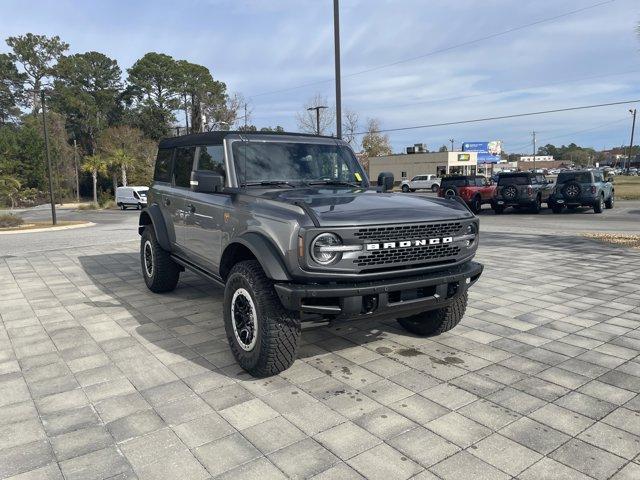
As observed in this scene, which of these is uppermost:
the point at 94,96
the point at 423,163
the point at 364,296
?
the point at 94,96

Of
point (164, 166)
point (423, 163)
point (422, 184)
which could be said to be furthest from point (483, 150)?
point (164, 166)

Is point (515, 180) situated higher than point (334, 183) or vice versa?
point (515, 180)

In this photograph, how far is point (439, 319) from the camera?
452 cm

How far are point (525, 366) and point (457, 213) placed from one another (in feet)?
4.66

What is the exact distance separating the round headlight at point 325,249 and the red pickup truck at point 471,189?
1950 cm

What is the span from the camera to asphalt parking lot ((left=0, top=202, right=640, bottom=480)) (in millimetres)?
2688

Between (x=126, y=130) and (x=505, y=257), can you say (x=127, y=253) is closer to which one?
(x=505, y=257)

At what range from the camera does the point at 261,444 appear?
2863mm

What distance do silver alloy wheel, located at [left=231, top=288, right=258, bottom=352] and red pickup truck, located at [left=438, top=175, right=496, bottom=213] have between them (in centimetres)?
1926

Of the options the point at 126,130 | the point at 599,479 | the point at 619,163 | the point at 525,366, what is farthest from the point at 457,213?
the point at 619,163

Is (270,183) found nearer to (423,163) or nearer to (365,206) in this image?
(365,206)

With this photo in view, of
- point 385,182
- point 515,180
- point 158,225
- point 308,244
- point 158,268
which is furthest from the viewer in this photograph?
point 515,180

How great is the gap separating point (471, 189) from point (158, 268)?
18.7 m

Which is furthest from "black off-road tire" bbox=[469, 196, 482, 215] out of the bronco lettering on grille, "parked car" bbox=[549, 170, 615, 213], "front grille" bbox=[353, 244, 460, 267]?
the bronco lettering on grille
